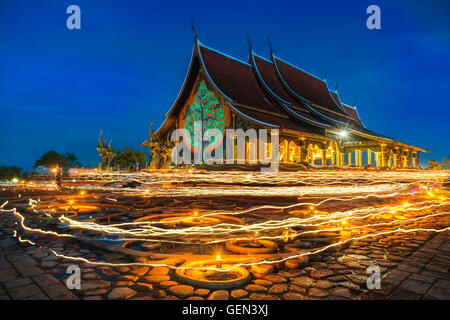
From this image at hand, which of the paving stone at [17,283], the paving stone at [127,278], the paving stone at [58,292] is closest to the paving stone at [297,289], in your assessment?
the paving stone at [127,278]

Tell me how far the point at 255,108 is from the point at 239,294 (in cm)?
A: 1491

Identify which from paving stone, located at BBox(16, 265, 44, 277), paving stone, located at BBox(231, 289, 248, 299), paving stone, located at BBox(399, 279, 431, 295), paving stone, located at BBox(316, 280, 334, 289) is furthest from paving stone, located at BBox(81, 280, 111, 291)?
paving stone, located at BBox(399, 279, 431, 295)

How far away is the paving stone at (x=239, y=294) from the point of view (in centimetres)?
238

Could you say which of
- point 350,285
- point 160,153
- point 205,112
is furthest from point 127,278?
point 205,112

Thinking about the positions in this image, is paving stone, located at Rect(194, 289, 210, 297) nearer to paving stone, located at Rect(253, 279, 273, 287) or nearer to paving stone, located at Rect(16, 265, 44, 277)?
paving stone, located at Rect(253, 279, 273, 287)

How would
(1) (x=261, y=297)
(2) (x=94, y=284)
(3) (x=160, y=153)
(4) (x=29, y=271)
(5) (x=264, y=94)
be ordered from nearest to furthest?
(1) (x=261, y=297) < (2) (x=94, y=284) < (4) (x=29, y=271) < (3) (x=160, y=153) < (5) (x=264, y=94)

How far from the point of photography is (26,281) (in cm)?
256

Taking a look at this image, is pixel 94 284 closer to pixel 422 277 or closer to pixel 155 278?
pixel 155 278

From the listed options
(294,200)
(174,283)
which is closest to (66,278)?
(174,283)

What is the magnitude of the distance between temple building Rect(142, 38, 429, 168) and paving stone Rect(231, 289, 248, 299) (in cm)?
1213

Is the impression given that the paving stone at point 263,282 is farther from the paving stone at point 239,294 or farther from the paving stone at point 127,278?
the paving stone at point 127,278

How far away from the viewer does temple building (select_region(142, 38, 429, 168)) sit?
52.5 ft

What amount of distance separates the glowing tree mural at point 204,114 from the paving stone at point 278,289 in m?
14.4
